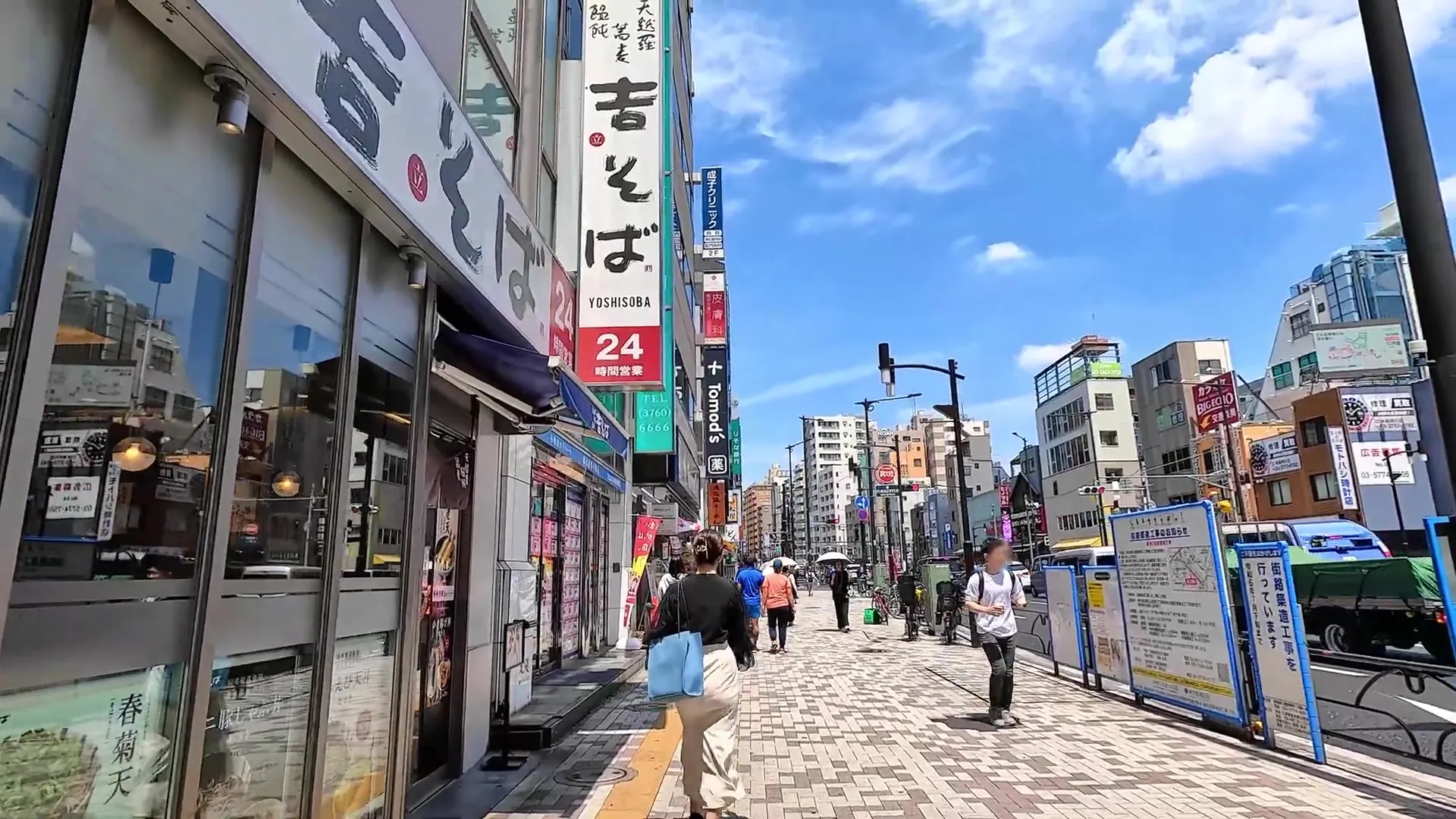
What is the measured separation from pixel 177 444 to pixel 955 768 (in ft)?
20.1

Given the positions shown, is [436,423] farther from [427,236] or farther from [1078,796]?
[1078,796]

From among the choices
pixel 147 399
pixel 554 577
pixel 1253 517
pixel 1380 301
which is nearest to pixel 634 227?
pixel 554 577

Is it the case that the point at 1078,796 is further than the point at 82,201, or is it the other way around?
the point at 1078,796

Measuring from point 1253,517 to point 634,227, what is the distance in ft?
161

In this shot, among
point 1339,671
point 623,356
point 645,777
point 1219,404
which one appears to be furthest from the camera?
point 1219,404

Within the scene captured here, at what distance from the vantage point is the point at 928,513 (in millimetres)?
90500

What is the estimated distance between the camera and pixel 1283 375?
5512 centimetres

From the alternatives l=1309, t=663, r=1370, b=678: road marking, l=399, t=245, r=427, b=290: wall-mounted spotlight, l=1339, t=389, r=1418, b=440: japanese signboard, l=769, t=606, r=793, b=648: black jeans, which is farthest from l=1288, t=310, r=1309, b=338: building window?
l=399, t=245, r=427, b=290: wall-mounted spotlight

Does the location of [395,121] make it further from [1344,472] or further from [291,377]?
[1344,472]

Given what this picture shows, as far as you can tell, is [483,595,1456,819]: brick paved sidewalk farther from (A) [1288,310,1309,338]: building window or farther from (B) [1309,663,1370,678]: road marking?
(A) [1288,310,1309,338]: building window

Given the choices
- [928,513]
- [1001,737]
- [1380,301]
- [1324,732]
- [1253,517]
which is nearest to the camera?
[1001,737]

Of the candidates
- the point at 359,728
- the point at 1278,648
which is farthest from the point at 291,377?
the point at 1278,648

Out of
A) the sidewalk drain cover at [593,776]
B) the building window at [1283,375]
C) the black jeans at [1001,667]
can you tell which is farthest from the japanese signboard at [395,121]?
the building window at [1283,375]

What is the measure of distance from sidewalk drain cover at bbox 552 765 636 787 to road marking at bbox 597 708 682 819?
0.32 feet
